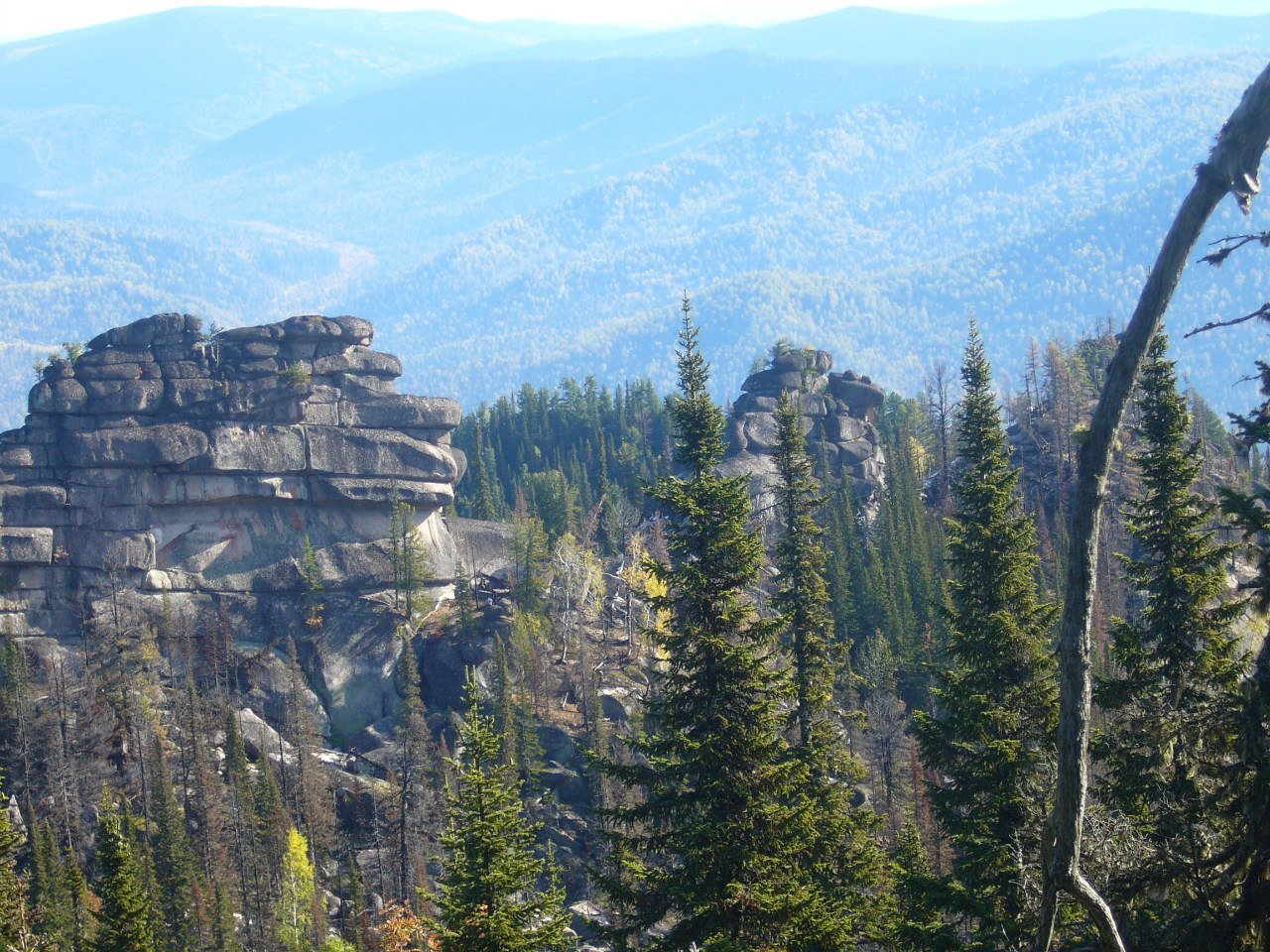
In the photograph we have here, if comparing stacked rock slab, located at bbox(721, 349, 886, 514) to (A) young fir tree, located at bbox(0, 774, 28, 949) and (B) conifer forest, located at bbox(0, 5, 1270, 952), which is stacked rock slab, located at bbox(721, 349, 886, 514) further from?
(A) young fir tree, located at bbox(0, 774, 28, 949)

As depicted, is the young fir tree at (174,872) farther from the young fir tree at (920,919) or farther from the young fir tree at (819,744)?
the young fir tree at (920,919)

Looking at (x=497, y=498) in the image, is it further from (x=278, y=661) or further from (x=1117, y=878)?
(x=1117, y=878)

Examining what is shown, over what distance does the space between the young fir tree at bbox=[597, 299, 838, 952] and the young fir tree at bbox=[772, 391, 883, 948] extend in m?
0.63

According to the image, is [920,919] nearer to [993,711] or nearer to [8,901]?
[993,711]

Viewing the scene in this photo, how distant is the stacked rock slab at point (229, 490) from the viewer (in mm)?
89125

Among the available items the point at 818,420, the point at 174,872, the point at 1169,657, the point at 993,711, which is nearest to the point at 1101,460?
the point at 993,711

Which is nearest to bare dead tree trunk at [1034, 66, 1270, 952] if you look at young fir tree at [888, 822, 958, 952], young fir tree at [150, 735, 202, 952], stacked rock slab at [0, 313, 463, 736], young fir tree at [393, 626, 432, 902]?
young fir tree at [888, 822, 958, 952]

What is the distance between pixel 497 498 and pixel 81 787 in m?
56.9

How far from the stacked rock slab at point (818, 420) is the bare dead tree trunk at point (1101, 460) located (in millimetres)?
94803

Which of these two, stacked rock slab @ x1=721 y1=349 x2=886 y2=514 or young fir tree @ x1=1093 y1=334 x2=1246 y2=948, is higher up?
stacked rock slab @ x1=721 y1=349 x2=886 y2=514

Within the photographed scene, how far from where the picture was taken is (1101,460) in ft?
34.6

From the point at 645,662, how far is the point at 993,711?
62.4m

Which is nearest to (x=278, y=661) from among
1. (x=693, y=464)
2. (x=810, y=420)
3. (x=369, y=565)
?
(x=369, y=565)

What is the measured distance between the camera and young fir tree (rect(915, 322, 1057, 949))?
26266 millimetres
